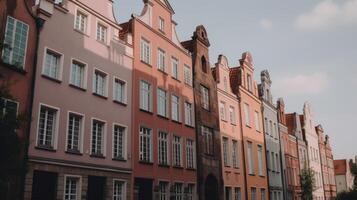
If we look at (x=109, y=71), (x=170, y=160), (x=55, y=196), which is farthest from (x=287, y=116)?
(x=55, y=196)

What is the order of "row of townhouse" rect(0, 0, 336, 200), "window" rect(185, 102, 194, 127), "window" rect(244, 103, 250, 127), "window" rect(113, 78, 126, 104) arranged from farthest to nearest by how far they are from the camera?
"window" rect(244, 103, 250, 127), "window" rect(185, 102, 194, 127), "window" rect(113, 78, 126, 104), "row of townhouse" rect(0, 0, 336, 200)

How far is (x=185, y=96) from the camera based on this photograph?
28.9 m

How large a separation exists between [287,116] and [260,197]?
18.9 m

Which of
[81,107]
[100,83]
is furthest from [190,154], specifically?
[81,107]

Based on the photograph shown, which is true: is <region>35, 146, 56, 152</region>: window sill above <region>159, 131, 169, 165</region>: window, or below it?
below

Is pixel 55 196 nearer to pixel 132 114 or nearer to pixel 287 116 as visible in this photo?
pixel 132 114

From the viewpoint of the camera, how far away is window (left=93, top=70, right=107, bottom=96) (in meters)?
21.3

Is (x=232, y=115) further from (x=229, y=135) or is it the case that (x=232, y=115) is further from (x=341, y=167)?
(x=341, y=167)

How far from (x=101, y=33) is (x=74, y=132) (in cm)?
579

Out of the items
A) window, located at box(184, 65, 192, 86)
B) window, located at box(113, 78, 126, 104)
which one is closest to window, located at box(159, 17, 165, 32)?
window, located at box(184, 65, 192, 86)

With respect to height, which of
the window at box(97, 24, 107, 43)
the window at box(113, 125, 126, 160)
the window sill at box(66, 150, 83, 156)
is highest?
the window at box(97, 24, 107, 43)

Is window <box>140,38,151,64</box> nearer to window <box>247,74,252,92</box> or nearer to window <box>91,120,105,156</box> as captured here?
window <box>91,120,105,156</box>

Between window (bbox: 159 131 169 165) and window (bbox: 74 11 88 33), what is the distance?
778 centimetres

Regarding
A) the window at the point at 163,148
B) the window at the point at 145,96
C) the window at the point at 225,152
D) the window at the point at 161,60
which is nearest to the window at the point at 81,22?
the window at the point at 145,96
